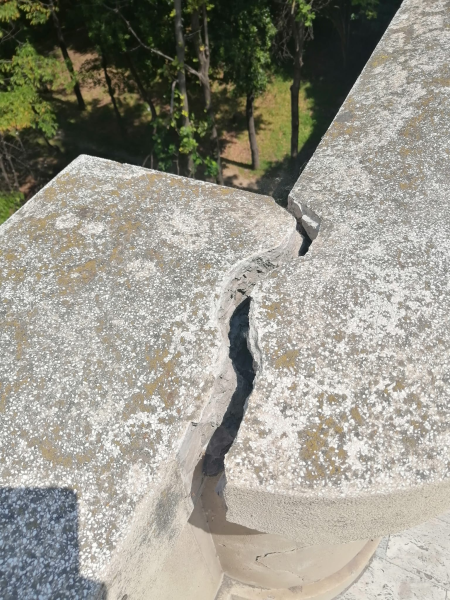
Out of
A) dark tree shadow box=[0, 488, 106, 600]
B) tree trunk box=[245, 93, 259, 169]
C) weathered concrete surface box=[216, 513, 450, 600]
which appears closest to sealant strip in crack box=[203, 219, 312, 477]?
dark tree shadow box=[0, 488, 106, 600]

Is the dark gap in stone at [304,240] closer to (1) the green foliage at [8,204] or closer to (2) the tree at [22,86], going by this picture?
(1) the green foliage at [8,204]

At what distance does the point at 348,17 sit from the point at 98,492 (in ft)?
42.9

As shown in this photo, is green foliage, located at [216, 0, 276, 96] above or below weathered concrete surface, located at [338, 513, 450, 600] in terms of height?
above

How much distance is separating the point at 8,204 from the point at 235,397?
20.8ft

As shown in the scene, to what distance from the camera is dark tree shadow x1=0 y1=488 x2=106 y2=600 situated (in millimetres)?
1923

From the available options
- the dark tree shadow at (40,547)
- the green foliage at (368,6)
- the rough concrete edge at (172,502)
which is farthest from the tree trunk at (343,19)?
the dark tree shadow at (40,547)

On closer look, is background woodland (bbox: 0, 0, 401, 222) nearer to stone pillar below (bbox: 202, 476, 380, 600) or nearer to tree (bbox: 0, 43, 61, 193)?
tree (bbox: 0, 43, 61, 193)

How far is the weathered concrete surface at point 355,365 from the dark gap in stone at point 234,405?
250 mm

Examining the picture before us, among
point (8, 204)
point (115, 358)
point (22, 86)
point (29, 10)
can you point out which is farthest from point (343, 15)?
point (115, 358)

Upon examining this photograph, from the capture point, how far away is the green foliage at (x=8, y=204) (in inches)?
281

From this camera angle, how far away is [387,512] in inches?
86.8

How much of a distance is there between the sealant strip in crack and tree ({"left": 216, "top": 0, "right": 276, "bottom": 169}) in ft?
24.9

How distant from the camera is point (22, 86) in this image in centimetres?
749

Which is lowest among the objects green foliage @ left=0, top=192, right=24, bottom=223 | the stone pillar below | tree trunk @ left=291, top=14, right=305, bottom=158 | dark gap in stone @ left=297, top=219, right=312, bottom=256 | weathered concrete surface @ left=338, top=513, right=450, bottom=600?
weathered concrete surface @ left=338, top=513, right=450, bottom=600
